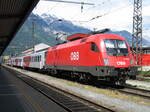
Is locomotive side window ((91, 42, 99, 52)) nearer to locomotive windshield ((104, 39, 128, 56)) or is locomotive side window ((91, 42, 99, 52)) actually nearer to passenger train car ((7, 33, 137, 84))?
passenger train car ((7, 33, 137, 84))

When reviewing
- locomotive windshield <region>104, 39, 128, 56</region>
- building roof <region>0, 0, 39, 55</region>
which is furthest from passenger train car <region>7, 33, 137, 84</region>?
building roof <region>0, 0, 39, 55</region>

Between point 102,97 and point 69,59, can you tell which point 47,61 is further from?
point 102,97

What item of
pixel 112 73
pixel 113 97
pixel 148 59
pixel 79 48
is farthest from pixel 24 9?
pixel 148 59

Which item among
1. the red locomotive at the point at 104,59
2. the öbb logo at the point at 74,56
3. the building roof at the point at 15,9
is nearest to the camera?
the building roof at the point at 15,9

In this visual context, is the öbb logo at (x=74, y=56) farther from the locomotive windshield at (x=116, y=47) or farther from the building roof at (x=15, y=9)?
the building roof at (x=15, y=9)

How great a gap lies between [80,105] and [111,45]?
297 inches

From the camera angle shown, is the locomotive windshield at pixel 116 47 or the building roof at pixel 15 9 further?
the locomotive windshield at pixel 116 47

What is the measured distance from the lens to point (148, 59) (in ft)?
190

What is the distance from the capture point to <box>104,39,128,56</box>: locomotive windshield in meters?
17.9

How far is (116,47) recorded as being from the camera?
18297 mm

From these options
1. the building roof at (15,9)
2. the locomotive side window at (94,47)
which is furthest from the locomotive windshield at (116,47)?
the building roof at (15,9)

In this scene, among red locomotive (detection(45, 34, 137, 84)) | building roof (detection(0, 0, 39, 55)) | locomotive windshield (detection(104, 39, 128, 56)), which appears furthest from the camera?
locomotive windshield (detection(104, 39, 128, 56))

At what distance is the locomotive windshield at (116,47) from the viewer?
1788 cm

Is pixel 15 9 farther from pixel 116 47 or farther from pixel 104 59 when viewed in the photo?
pixel 116 47
